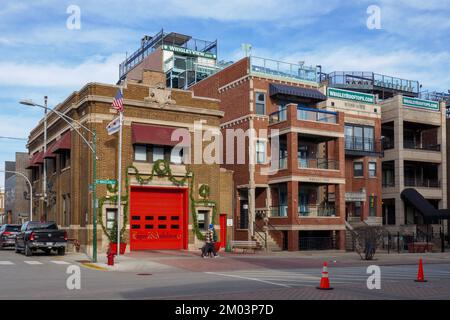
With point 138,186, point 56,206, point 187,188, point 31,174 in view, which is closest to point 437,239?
point 187,188

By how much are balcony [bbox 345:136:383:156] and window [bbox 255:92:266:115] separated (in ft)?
24.9

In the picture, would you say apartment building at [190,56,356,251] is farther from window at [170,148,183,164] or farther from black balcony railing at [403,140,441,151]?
black balcony railing at [403,140,441,151]

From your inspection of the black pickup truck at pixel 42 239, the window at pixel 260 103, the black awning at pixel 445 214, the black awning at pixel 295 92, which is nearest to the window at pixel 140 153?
the black pickup truck at pixel 42 239

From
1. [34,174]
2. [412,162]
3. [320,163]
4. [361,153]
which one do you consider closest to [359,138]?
[361,153]

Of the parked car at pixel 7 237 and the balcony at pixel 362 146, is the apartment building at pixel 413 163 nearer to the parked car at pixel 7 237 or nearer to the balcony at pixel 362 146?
the balcony at pixel 362 146

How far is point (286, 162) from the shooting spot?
39906mm

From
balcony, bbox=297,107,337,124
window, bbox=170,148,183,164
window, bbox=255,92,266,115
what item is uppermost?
window, bbox=255,92,266,115

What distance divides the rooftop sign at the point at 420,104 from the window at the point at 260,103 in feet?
44.3

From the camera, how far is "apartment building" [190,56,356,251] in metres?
39.0

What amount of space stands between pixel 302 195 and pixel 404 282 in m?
24.8

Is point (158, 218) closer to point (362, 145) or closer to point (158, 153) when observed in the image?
point (158, 153)

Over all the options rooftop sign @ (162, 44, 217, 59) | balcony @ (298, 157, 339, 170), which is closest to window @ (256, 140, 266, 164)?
balcony @ (298, 157, 339, 170)

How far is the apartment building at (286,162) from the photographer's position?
128ft

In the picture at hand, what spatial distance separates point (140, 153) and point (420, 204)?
2376 cm
